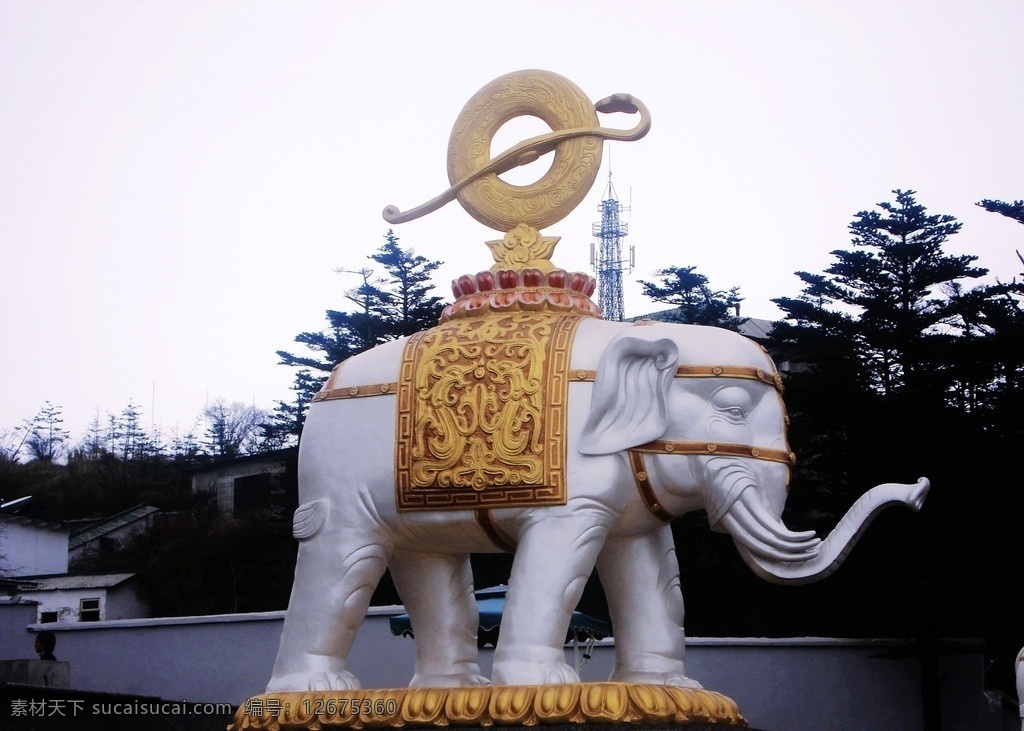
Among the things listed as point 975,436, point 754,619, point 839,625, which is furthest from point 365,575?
point 754,619

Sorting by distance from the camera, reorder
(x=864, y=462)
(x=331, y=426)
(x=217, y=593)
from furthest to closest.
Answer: (x=217, y=593) < (x=864, y=462) < (x=331, y=426)

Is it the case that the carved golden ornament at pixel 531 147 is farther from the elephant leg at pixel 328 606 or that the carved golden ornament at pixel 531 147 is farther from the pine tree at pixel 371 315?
the pine tree at pixel 371 315

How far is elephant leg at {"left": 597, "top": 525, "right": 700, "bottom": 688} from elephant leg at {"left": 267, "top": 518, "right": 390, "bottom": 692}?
1013 millimetres

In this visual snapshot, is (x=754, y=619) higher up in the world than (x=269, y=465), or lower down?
lower down

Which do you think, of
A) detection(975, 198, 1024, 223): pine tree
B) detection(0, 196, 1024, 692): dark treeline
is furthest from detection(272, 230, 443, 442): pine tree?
detection(975, 198, 1024, 223): pine tree

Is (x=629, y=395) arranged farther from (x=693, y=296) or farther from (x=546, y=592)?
(x=693, y=296)

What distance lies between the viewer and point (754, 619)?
1502 cm

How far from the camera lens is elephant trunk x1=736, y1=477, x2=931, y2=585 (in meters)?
5.27

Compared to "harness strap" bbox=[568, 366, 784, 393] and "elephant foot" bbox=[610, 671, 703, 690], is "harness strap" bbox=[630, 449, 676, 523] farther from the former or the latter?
"elephant foot" bbox=[610, 671, 703, 690]

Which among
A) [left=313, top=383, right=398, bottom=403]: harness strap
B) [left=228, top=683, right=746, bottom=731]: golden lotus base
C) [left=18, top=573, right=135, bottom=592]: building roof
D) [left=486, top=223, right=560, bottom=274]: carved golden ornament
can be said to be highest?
[left=486, top=223, right=560, bottom=274]: carved golden ornament

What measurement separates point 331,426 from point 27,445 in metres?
31.9

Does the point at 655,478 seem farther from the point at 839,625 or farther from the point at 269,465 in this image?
the point at 269,465

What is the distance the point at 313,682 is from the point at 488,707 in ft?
2.67

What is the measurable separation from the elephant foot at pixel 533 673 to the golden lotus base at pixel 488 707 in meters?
0.05
